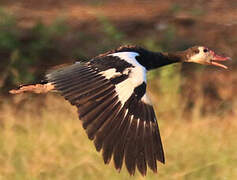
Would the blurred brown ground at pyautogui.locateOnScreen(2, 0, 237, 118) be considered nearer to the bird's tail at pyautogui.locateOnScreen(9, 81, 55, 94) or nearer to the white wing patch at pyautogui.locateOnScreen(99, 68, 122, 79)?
the bird's tail at pyautogui.locateOnScreen(9, 81, 55, 94)

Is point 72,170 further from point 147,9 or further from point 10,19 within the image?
point 147,9

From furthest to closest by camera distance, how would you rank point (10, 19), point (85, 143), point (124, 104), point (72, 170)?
point (10, 19), point (85, 143), point (72, 170), point (124, 104)

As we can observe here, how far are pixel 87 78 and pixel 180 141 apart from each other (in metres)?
1.19

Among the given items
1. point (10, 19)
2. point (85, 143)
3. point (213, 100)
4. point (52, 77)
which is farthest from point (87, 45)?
point (52, 77)

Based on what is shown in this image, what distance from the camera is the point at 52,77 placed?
505 cm

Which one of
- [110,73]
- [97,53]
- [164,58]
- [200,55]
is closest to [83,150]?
[110,73]

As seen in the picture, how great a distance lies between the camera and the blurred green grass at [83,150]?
17.3 feet

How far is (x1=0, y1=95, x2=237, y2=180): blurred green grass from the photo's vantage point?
5281 millimetres

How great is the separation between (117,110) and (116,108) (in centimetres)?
1

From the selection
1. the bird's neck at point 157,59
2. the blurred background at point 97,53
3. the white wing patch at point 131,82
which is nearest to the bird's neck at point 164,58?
the bird's neck at point 157,59

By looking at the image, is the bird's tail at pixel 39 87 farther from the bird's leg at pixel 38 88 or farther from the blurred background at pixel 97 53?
the blurred background at pixel 97 53

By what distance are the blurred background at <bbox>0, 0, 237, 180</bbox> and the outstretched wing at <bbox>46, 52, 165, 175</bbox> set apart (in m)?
0.57

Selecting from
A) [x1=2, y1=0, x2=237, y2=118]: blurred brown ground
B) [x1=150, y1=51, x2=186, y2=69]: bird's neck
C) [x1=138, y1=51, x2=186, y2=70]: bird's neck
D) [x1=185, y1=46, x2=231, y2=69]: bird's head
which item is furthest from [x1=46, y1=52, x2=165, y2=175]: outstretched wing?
[x1=2, y1=0, x2=237, y2=118]: blurred brown ground

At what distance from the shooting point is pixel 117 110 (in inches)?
187
